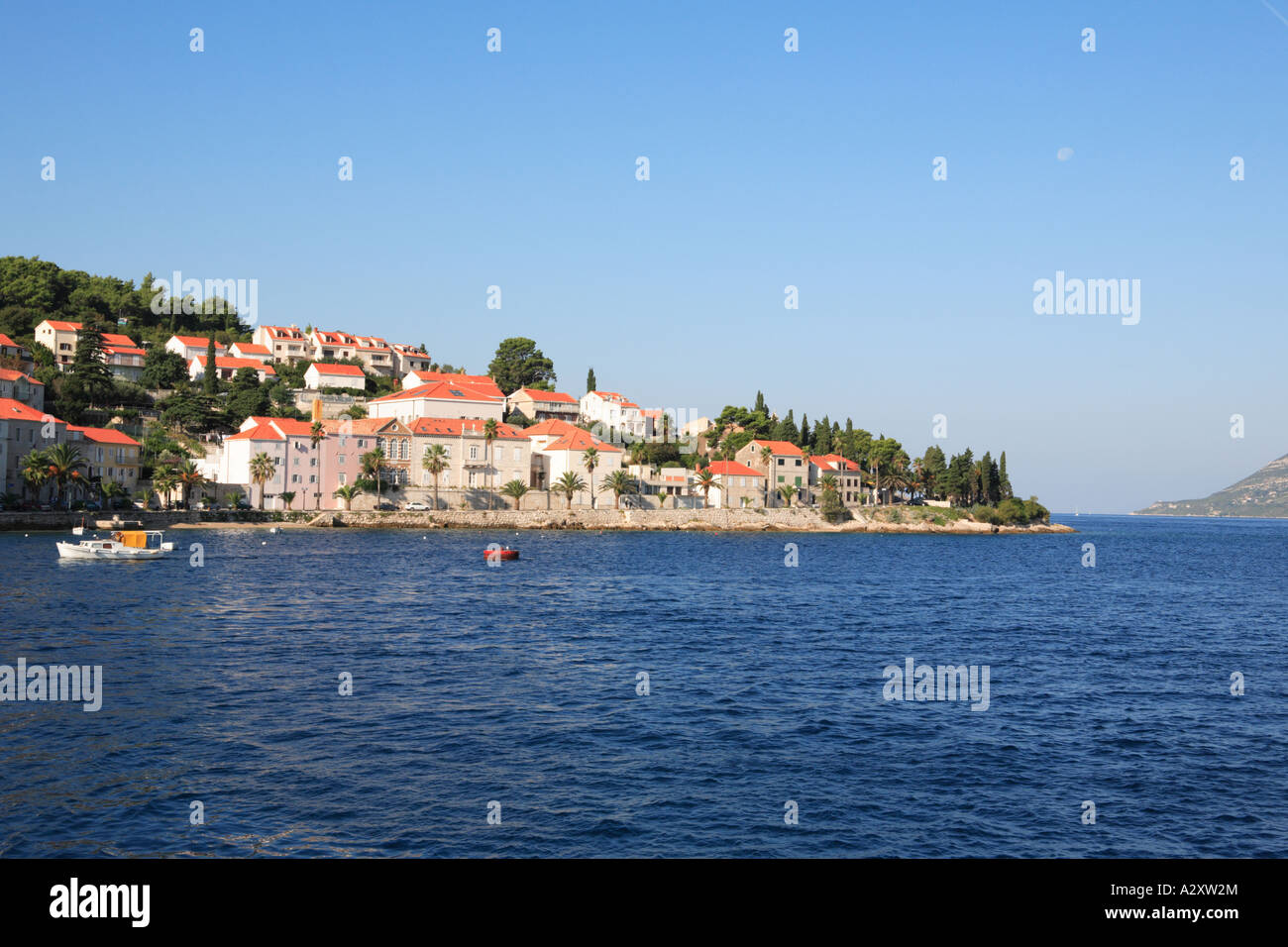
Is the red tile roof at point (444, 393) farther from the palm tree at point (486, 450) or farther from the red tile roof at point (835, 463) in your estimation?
the red tile roof at point (835, 463)

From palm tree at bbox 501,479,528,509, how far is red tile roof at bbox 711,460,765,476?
31.4 metres

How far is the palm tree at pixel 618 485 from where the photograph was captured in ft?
453

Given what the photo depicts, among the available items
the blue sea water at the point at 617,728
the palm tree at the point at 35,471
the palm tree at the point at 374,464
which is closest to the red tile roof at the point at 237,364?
the palm tree at the point at 374,464

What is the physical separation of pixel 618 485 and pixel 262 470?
48.7 metres

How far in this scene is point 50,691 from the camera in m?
27.5

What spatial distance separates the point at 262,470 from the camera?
11675 cm

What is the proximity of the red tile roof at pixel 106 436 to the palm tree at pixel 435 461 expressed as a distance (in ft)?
115

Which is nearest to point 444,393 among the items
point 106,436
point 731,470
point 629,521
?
point 629,521

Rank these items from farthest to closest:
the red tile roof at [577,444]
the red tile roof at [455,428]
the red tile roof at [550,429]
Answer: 1. the red tile roof at [550,429]
2. the red tile roof at [577,444]
3. the red tile roof at [455,428]

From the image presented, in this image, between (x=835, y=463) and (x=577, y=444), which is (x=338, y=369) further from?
(x=835, y=463)
